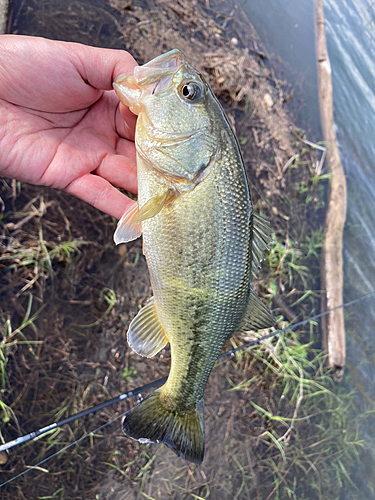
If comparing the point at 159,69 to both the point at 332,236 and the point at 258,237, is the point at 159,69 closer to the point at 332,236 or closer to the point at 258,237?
the point at 258,237

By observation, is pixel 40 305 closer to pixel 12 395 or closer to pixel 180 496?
pixel 12 395

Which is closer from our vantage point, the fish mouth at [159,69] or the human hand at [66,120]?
the fish mouth at [159,69]

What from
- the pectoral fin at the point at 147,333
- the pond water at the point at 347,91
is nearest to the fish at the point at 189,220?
the pectoral fin at the point at 147,333

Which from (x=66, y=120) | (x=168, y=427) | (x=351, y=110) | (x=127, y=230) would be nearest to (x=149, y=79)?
(x=127, y=230)

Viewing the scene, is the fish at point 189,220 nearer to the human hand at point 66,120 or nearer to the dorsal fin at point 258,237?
the dorsal fin at point 258,237

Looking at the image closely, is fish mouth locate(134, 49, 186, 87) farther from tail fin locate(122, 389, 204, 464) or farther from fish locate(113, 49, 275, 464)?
tail fin locate(122, 389, 204, 464)

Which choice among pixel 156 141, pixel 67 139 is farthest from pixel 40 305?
pixel 156 141
